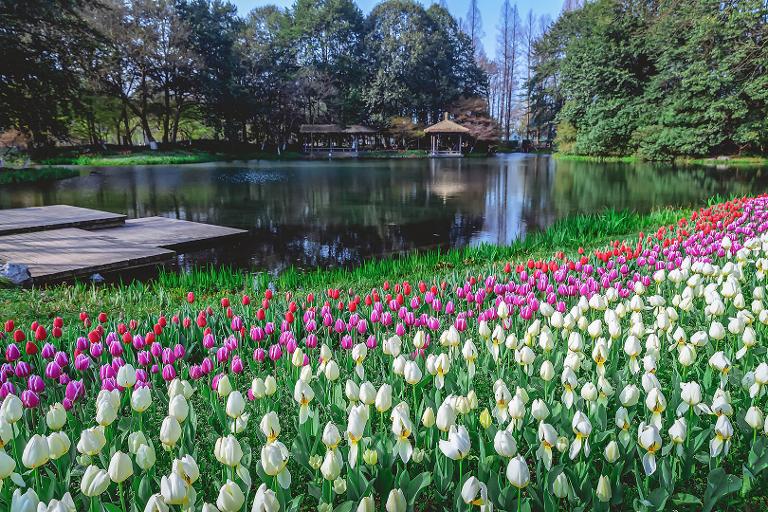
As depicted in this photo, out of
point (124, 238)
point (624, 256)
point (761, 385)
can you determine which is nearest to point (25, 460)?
point (761, 385)

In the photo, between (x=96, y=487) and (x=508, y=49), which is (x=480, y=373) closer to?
(x=96, y=487)

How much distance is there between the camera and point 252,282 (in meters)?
5.19

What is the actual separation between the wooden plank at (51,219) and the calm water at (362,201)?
1802mm

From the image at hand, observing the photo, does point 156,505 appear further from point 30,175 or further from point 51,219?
point 30,175

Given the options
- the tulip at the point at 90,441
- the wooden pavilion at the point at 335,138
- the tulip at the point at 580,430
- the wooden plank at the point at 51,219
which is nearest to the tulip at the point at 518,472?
the tulip at the point at 580,430

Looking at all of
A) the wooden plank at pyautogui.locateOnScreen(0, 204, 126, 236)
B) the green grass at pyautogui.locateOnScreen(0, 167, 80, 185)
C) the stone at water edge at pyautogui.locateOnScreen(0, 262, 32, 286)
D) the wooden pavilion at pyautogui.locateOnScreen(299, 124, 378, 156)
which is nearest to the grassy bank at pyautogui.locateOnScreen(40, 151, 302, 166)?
the wooden pavilion at pyautogui.locateOnScreen(299, 124, 378, 156)

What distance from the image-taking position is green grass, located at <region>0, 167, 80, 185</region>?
19.0 m

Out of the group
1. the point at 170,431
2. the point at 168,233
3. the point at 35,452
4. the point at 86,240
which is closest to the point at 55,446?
the point at 35,452

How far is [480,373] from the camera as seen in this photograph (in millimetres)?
2996

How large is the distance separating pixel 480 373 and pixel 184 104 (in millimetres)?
40928

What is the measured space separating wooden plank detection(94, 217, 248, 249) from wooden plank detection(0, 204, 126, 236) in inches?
9.3

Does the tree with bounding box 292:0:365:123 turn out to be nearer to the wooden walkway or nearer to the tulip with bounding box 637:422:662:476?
the wooden walkway

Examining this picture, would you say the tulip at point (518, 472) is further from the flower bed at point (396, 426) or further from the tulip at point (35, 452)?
the tulip at point (35, 452)

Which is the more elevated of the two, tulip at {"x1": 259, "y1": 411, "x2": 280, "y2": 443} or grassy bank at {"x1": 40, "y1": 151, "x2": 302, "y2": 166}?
grassy bank at {"x1": 40, "y1": 151, "x2": 302, "y2": 166}
